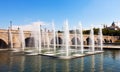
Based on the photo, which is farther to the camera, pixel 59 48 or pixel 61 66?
pixel 59 48

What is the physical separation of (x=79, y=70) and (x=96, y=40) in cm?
6180

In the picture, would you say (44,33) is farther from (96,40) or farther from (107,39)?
(107,39)

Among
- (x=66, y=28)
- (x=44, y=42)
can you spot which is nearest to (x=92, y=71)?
(x=66, y=28)

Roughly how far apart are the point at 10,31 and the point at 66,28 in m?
26.6

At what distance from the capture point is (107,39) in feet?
289

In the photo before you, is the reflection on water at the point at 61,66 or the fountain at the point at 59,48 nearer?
the reflection on water at the point at 61,66

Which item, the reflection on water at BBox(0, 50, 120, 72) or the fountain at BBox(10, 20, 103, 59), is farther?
the fountain at BBox(10, 20, 103, 59)

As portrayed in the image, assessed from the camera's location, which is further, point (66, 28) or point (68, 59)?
point (66, 28)

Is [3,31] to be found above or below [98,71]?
above

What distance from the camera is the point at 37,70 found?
2003 cm

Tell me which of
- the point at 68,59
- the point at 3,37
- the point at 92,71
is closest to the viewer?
the point at 92,71

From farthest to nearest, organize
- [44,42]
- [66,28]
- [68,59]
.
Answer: [44,42], [66,28], [68,59]

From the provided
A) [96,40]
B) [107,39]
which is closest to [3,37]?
[96,40]

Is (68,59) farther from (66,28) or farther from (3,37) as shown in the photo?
(3,37)
